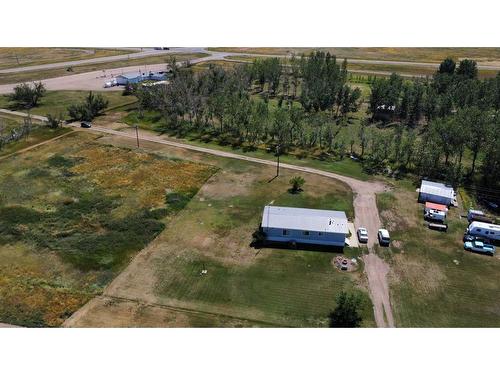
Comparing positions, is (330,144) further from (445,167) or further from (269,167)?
(445,167)

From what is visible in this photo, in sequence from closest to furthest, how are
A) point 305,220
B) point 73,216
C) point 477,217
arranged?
1. point 305,220
2. point 73,216
3. point 477,217

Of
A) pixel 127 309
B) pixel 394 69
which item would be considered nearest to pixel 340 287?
pixel 127 309

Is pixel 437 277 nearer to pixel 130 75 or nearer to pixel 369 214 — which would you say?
pixel 369 214

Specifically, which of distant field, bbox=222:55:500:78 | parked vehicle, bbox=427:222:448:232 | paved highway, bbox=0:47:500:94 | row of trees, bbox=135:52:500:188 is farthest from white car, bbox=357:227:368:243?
distant field, bbox=222:55:500:78

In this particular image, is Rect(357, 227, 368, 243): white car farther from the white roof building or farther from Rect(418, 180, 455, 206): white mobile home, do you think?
Rect(418, 180, 455, 206): white mobile home

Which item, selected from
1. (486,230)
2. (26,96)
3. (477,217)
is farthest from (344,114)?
(26,96)

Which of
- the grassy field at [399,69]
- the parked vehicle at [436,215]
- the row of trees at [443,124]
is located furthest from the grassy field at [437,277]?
the grassy field at [399,69]

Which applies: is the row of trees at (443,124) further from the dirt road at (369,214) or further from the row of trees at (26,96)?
the row of trees at (26,96)
